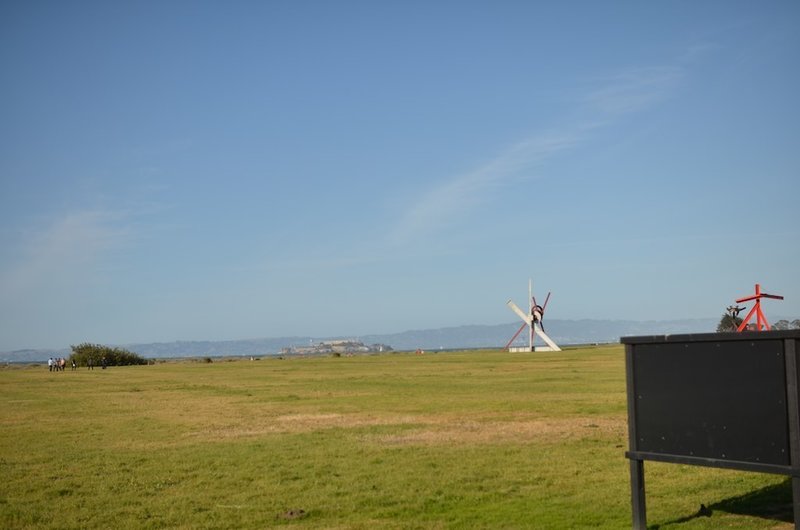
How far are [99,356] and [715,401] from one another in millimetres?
102841

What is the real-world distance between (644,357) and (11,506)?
31.1 feet

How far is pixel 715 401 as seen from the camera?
8562mm

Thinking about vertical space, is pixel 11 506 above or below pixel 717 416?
below

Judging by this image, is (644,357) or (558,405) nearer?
(644,357)

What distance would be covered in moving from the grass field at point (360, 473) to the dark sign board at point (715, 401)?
5.63 feet

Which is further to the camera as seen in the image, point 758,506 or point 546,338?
point 546,338

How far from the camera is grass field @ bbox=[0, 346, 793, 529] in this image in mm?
10906

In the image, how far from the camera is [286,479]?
13664mm

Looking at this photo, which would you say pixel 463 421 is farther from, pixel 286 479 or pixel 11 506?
pixel 11 506

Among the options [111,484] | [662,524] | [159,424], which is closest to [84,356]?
[159,424]

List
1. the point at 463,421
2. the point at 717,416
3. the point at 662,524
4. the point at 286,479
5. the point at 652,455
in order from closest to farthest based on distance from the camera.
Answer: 1. the point at 717,416
2. the point at 652,455
3. the point at 662,524
4. the point at 286,479
5. the point at 463,421

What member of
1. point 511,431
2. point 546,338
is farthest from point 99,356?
point 511,431

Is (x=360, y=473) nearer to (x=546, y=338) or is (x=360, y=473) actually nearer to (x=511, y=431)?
(x=511, y=431)

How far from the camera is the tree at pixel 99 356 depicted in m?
101
